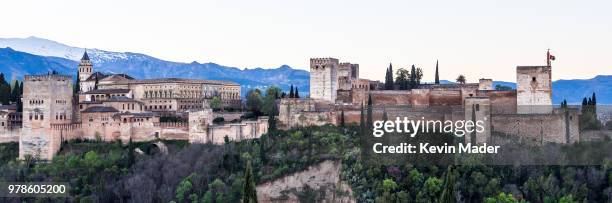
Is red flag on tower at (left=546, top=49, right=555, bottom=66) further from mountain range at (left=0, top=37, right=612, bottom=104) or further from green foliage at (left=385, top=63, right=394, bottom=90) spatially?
mountain range at (left=0, top=37, right=612, bottom=104)

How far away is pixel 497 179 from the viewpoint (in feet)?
113

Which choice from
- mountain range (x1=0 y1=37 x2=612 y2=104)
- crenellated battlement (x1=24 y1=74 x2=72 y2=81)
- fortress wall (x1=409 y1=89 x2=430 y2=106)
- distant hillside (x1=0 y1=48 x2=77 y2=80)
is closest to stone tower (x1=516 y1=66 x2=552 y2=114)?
fortress wall (x1=409 y1=89 x2=430 y2=106)

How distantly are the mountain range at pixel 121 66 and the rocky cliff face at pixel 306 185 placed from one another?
73.5m

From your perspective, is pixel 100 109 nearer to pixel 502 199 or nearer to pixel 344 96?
pixel 344 96

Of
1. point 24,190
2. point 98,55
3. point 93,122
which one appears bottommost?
point 24,190

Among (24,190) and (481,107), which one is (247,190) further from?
(24,190)

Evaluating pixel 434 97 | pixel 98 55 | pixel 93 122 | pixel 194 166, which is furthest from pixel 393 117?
pixel 98 55

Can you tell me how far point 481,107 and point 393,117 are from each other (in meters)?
4.92

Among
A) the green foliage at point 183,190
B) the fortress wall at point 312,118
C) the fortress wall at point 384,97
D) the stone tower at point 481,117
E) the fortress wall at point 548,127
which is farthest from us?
the fortress wall at point 384,97

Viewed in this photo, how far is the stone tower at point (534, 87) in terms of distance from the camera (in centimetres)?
3722

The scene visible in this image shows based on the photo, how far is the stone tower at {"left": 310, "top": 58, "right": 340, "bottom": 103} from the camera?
147ft

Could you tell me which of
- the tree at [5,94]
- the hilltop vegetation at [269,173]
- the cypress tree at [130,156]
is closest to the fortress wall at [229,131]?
the hilltop vegetation at [269,173]

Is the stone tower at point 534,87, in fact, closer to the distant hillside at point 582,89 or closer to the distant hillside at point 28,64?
the distant hillside at point 582,89

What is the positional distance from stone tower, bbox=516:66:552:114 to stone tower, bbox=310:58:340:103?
35.6 feet
